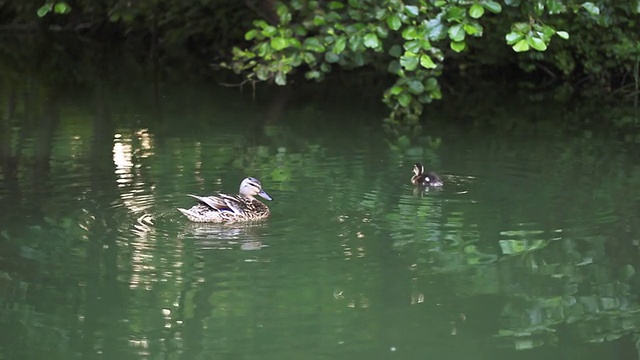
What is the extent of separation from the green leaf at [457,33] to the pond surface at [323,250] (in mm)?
1357

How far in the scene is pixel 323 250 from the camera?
27.3 feet

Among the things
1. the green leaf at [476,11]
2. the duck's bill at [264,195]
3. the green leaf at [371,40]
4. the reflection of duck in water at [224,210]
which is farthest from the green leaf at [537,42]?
the reflection of duck in water at [224,210]

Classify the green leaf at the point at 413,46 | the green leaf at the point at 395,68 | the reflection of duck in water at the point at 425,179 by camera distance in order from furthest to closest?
the green leaf at the point at 395,68, the green leaf at the point at 413,46, the reflection of duck in water at the point at 425,179

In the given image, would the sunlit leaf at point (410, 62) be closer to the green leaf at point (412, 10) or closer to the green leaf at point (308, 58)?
the green leaf at point (412, 10)

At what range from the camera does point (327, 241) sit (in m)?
8.58

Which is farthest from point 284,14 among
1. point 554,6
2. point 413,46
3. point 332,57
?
point 554,6

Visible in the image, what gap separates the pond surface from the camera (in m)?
6.61

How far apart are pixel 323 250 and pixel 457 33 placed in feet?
13.3

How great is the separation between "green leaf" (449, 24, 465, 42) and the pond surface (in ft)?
4.45

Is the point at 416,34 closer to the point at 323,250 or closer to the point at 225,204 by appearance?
the point at 225,204

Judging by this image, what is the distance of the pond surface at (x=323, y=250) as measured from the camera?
21.7ft

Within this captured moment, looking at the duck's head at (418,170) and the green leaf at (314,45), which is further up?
the green leaf at (314,45)

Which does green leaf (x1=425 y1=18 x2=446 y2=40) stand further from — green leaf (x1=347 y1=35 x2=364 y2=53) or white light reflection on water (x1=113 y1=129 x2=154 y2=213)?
white light reflection on water (x1=113 y1=129 x2=154 y2=213)

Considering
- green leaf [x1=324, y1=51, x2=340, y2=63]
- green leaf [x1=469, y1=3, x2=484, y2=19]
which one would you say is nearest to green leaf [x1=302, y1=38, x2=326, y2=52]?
green leaf [x1=324, y1=51, x2=340, y2=63]
